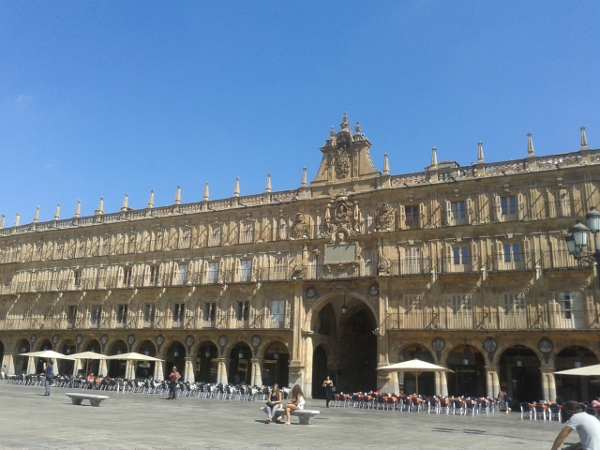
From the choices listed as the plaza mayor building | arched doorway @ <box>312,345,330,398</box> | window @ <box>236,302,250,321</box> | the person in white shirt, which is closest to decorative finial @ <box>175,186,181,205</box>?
the plaza mayor building

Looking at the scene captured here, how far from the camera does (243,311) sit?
43250mm

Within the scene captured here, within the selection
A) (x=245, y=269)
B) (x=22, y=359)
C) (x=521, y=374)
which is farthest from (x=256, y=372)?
(x=22, y=359)

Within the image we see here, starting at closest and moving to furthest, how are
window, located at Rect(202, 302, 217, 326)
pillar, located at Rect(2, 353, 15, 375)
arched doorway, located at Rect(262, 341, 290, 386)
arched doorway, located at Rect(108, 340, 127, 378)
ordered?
arched doorway, located at Rect(262, 341, 290, 386) < window, located at Rect(202, 302, 217, 326) < arched doorway, located at Rect(108, 340, 127, 378) < pillar, located at Rect(2, 353, 15, 375)

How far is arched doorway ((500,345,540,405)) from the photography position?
3472 centimetres

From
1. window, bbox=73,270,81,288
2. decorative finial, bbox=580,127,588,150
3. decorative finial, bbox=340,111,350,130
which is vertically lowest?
window, bbox=73,270,81,288

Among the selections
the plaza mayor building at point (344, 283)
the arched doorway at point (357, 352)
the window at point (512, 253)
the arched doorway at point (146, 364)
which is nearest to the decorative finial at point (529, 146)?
the plaza mayor building at point (344, 283)

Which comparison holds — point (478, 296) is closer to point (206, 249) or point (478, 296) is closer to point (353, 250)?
point (353, 250)

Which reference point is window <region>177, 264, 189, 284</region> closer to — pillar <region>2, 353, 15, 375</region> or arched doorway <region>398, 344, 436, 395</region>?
arched doorway <region>398, 344, 436, 395</region>

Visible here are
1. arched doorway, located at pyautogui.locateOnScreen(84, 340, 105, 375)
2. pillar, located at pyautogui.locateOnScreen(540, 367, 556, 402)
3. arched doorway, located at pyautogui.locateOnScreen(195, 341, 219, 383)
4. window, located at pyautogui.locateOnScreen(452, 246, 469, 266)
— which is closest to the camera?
pillar, located at pyautogui.locateOnScreen(540, 367, 556, 402)

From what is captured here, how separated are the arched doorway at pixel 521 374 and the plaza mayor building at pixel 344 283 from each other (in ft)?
0.29

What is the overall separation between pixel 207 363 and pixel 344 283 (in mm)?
14814

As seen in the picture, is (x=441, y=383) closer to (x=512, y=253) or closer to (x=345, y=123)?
(x=512, y=253)

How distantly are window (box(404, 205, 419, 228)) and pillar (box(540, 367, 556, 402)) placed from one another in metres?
11.9

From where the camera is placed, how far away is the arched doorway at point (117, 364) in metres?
49.5
